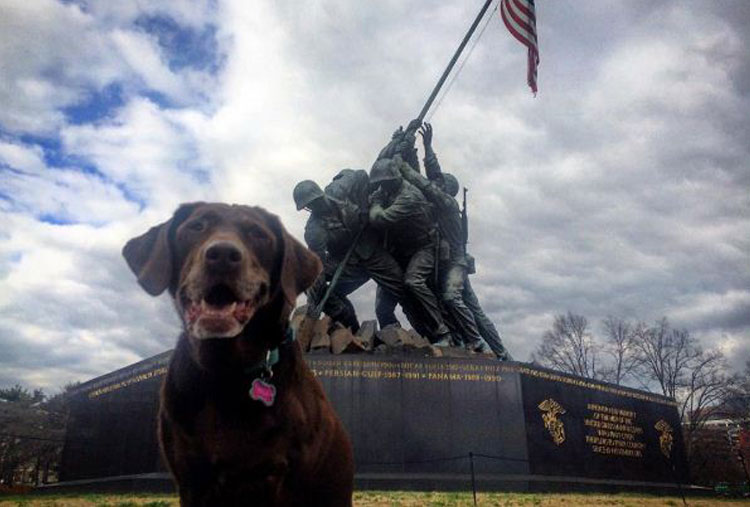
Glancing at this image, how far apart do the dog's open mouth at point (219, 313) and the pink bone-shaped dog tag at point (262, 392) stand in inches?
9.8

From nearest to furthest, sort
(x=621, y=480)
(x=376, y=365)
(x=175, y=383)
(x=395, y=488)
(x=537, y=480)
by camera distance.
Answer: (x=175, y=383)
(x=395, y=488)
(x=537, y=480)
(x=376, y=365)
(x=621, y=480)

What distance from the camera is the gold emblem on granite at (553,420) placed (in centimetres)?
1097

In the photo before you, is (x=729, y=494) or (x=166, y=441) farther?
(x=729, y=494)

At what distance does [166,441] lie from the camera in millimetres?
2465

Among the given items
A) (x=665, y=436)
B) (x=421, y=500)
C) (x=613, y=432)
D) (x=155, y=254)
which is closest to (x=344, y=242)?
(x=421, y=500)

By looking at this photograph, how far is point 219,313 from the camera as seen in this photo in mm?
2164

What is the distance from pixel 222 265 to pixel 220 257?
0.11 feet

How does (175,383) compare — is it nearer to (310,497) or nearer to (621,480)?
(310,497)

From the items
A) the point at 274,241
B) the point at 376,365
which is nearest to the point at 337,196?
the point at 376,365

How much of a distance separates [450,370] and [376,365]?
1541 mm

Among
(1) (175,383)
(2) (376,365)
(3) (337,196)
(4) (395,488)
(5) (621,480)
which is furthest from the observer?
(3) (337,196)

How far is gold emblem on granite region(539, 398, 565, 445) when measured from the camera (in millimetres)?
10969

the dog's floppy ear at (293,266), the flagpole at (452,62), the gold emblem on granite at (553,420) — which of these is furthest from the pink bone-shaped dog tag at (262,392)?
the flagpole at (452,62)

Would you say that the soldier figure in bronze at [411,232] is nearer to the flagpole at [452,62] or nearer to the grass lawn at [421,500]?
the flagpole at [452,62]
